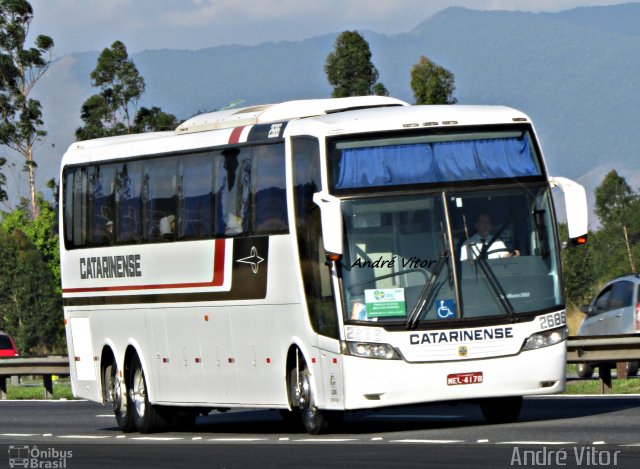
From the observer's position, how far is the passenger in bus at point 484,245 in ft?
58.5

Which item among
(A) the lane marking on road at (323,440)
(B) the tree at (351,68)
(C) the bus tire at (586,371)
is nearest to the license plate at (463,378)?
(A) the lane marking on road at (323,440)

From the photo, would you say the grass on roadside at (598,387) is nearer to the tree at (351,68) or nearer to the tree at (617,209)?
the tree at (351,68)

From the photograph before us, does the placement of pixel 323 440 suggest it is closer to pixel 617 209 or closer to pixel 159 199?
pixel 159 199

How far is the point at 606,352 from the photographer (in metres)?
24.6

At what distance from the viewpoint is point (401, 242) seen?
17.7 meters

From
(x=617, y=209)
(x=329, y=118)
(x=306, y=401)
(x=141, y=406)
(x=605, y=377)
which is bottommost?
(x=605, y=377)

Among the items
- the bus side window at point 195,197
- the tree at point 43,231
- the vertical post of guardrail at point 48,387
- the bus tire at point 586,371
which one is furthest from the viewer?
the tree at point 43,231

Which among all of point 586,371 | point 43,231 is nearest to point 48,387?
point 586,371

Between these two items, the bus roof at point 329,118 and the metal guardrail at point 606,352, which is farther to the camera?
the metal guardrail at point 606,352

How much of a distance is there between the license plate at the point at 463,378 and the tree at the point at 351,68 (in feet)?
203

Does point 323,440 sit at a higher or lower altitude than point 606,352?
lower

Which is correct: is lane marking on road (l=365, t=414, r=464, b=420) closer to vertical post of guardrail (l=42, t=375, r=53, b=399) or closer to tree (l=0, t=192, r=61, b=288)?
vertical post of guardrail (l=42, t=375, r=53, b=399)

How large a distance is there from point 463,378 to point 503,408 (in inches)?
67.3

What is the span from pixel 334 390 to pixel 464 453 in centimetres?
313
